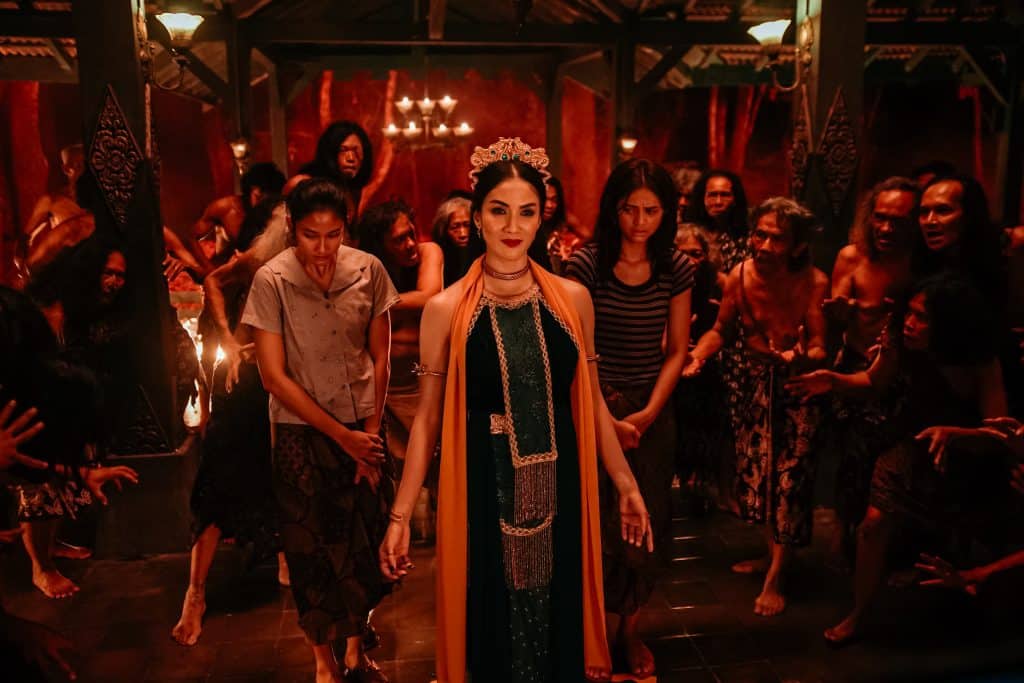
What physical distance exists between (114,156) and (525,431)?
3101mm

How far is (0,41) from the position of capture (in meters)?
8.73

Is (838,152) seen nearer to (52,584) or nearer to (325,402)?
(325,402)

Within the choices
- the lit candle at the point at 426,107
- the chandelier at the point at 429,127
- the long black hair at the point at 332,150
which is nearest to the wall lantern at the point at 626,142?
the chandelier at the point at 429,127

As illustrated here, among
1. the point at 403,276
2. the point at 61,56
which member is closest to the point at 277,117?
the point at 61,56

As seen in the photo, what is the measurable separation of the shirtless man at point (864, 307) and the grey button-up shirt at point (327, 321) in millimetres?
2302

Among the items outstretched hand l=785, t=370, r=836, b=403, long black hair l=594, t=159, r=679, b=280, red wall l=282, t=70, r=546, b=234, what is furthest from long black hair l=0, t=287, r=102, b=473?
red wall l=282, t=70, r=546, b=234

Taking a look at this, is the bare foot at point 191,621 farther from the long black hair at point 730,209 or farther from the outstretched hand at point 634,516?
the long black hair at point 730,209

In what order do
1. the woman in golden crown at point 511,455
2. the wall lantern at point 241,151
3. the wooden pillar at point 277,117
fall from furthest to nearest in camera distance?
the wooden pillar at point 277,117 → the wall lantern at point 241,151 → the woman in golden crown at point 511,455

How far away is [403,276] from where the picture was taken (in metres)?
4.35

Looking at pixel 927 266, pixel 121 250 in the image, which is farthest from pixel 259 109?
pixel 927 266

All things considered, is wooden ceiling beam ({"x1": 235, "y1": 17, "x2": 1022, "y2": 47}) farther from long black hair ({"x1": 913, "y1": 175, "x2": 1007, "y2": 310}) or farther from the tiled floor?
the tiled floor

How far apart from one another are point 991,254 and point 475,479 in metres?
2.56

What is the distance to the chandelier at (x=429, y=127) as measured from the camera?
10414mm

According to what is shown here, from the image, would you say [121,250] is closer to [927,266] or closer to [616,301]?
[616,301]
